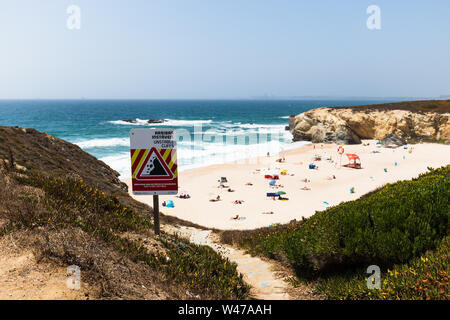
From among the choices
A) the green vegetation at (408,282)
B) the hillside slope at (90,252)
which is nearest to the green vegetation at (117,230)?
the hillside slope at (90,252)

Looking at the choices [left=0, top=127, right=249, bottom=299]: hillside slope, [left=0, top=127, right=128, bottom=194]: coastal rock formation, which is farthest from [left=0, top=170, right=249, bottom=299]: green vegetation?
[left=0, top=127, right=128, bottom=194]: coastal rock formation

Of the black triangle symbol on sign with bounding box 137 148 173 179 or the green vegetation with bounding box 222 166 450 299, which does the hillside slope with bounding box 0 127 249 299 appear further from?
the green vegetation with bounding box 222 166 450 299

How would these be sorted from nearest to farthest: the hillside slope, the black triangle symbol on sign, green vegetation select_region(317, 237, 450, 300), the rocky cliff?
the hillside slope
green vegetation select_region(317, 237, 450, 300)
the black triangle symbol on sign
the rocky cliff

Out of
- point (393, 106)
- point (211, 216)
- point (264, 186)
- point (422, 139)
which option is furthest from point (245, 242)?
point (393, 106)

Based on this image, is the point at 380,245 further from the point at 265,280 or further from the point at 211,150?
the point at 211,150

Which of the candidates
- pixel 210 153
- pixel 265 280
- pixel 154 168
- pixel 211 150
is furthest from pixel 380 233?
pixel 211 150
